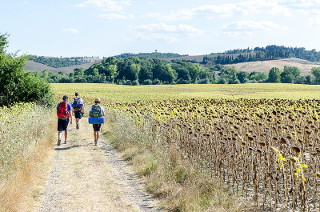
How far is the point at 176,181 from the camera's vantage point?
328 inches

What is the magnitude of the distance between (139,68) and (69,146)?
124531mm

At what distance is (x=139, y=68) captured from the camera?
451 ft

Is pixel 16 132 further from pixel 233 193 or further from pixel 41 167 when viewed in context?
pixel 233 193

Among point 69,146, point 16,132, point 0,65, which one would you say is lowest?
point 69,146

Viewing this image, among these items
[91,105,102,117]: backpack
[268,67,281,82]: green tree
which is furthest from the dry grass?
[268,67,281,82]: green tree

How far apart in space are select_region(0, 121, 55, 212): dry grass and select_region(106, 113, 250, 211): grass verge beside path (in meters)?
2.57

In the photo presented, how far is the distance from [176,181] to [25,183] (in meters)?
3.48

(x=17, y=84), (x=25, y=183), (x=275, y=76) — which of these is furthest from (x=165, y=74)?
(x=25, y=183)

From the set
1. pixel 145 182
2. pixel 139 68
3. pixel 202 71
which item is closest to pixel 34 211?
pixel 145 182

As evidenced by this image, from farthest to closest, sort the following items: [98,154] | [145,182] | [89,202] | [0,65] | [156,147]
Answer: [0,65] < [98,154] < [156,147] < [145,182] < [89,202]

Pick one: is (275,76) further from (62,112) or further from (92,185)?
(92,185)

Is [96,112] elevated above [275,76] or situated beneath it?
situated beneath

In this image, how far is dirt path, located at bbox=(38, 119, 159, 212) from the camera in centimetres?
712

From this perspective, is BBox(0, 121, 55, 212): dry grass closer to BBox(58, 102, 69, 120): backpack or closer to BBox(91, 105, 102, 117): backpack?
BBox(58, 102, 69, 120): backpack
